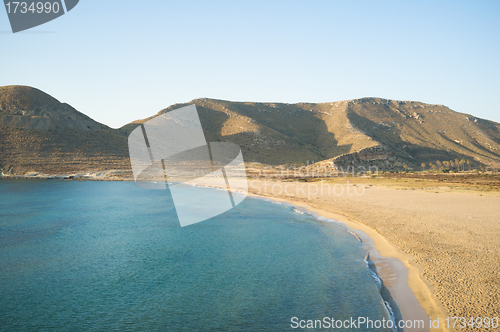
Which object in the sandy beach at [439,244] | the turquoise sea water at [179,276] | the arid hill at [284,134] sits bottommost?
the sandy beach at [439,244]

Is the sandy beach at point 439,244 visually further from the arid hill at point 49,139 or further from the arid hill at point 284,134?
the arid hill at point 49,139

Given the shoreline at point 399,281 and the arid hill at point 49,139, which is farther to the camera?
the arid hill at point 49,139

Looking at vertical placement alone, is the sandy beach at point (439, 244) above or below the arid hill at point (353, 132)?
below

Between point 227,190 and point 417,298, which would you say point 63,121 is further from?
point 417,298

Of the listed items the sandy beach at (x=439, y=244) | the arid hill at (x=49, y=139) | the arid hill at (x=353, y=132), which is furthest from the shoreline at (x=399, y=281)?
the arid hill at (x=49, y=139)

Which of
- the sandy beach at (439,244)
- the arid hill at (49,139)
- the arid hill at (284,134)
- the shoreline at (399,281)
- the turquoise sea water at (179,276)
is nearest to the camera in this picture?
the shoreline at (399,281)

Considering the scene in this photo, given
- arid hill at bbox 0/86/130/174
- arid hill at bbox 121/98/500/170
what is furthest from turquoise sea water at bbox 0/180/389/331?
arid hill at bbox 121/98/500/170

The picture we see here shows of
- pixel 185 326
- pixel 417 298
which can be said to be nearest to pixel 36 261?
pixel 185 326
